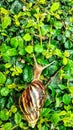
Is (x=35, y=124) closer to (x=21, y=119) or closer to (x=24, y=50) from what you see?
(x=21, y=119)

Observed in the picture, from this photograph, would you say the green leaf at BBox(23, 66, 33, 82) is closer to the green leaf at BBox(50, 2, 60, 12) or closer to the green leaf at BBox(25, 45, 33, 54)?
the green leaf at BBox(25, 45, 33, 54)

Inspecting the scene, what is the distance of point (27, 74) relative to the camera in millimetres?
1671

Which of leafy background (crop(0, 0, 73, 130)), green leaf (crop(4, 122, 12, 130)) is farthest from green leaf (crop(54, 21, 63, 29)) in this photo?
green leaf (crop(4, 122, 12, 130))

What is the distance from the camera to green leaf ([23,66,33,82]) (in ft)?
5.45

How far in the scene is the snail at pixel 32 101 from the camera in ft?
5.22

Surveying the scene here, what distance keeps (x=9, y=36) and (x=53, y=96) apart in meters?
0.37

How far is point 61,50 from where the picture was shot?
1.83m

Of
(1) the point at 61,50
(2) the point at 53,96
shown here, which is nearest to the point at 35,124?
(2) the point at 53,96

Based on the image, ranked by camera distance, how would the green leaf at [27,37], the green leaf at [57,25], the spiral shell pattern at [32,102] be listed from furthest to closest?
1. the green leaf at [57,25]
2. the green leaf at [27,37]
3. the spiral shell pattern at [32,102]

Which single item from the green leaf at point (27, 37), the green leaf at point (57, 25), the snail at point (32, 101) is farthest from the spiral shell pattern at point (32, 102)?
the green leaf at point (57, 25)

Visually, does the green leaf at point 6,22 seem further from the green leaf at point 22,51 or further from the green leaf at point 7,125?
the green leaf at point 7,125

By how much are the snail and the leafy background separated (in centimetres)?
5

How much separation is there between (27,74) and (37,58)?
3.8 inches

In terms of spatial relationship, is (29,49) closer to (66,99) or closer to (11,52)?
(11,52)
